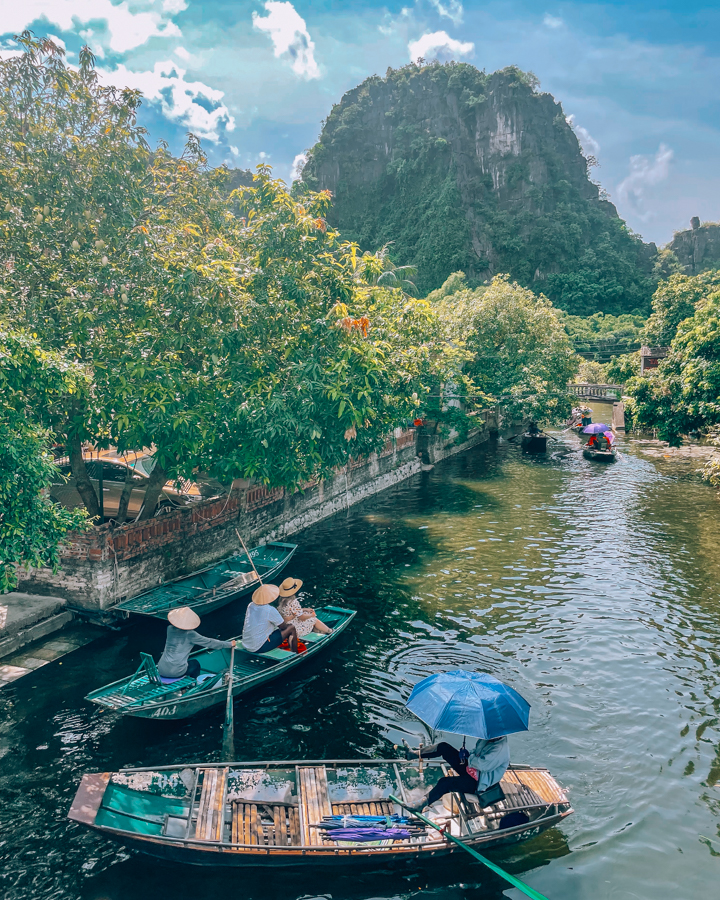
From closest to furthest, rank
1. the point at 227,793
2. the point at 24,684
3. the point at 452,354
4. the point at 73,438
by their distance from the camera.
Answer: the point at 227,793 → the point at 24,684 → the point at 73,438 → the point at 452,354

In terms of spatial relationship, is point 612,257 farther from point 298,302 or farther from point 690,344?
point 298,302

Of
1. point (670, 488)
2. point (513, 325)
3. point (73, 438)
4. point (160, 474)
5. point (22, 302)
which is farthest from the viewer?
point (513, 325)

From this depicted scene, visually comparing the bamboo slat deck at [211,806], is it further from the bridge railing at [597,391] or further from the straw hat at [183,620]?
the bridge railing at [597,391]

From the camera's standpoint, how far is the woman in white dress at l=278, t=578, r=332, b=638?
12875 mm

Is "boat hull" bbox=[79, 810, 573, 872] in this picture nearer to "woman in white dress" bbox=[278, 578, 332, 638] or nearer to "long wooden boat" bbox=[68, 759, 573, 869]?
"long wooden boat" bbox=[68, 759, 573, 869]

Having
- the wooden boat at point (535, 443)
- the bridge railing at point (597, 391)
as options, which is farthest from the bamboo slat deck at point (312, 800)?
the bridge railing at point (597, 391)

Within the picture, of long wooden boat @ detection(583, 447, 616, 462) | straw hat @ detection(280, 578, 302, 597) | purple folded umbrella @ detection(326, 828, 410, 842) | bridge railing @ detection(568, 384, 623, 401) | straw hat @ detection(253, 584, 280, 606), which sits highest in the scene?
bridge railing @ detection(568, 384, 623, 401)

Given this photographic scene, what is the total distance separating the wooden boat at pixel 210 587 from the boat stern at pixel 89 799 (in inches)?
231

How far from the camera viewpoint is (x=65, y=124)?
14070mm

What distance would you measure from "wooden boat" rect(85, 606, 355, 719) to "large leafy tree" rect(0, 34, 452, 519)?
488 centimetres

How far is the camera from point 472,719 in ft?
25.1

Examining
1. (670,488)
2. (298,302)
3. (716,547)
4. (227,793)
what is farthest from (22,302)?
(670,488)

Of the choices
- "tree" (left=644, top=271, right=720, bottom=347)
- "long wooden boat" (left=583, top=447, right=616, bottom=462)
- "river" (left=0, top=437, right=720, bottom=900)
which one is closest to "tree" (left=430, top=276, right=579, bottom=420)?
"long wooden boat" (left=583, top=447, right=616, bottom=462)

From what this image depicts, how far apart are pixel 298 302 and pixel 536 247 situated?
87243mm
